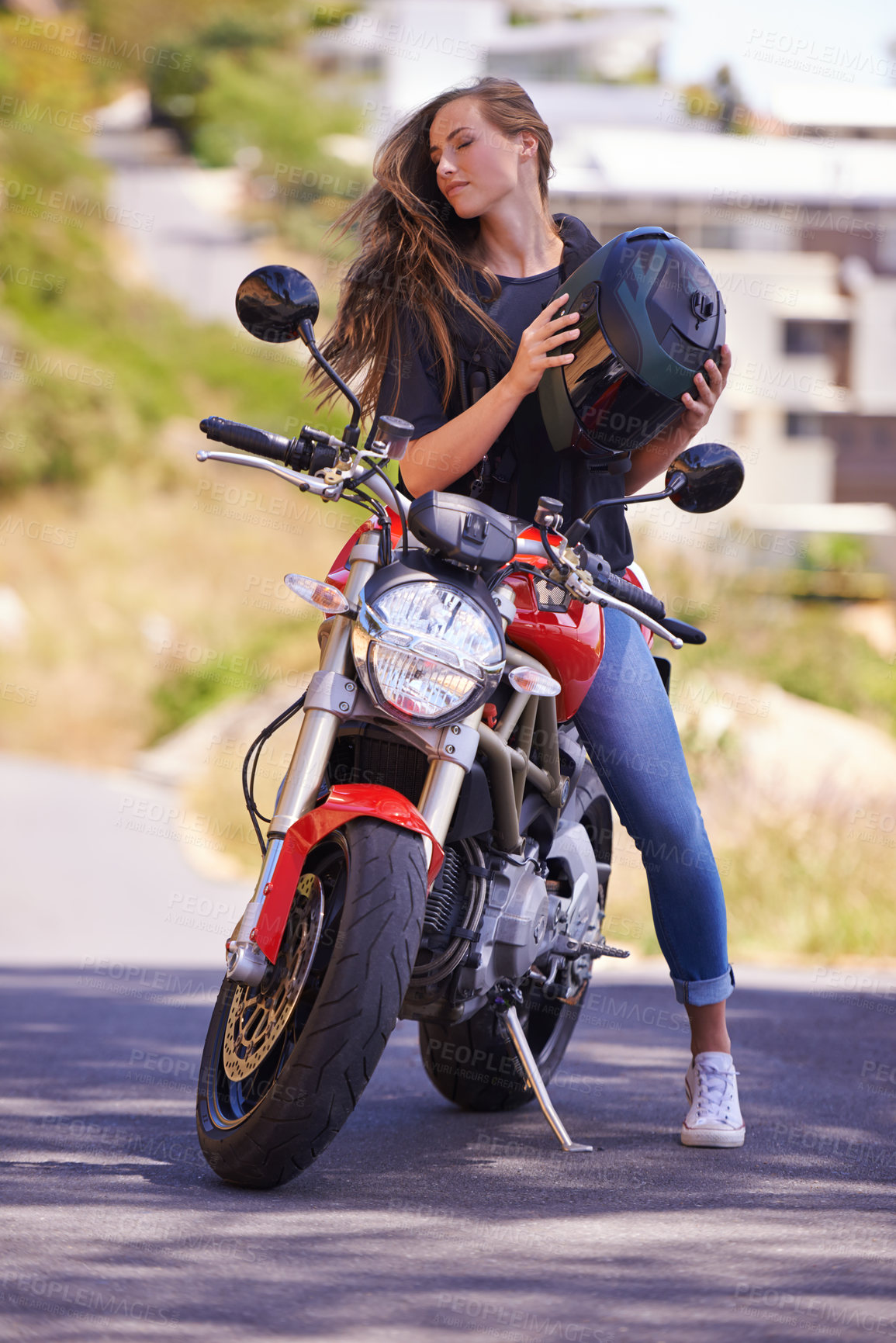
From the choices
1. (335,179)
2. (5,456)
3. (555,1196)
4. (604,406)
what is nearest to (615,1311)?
(555,1196)

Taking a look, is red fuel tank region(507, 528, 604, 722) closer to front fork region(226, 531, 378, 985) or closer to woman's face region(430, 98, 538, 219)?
front fork region(226, 531, 378, 985)

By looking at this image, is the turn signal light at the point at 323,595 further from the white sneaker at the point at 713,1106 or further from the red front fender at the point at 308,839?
the white sneaker at the point at 713,1106

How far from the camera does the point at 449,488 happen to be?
3830mm

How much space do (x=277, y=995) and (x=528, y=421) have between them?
141 cm

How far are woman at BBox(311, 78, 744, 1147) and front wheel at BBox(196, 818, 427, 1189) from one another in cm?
91

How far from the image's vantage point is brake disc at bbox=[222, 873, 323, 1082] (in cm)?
318

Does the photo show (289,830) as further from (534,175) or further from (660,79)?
(660,79)

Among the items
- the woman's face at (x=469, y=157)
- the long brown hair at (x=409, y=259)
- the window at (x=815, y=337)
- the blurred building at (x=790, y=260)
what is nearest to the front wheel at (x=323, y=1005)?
the long brown hair at (x=409, y=259)

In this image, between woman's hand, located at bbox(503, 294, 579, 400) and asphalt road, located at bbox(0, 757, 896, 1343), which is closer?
asphalt road, located at bbox(0, 757, 896, 1343)

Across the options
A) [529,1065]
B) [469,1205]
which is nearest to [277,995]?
[469,1205]

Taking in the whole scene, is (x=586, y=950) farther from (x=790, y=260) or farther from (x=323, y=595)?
(x=790, y=260)

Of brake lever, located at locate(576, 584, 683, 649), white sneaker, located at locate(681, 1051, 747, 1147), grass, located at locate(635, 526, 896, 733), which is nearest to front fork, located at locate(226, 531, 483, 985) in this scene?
brake lever, located at locate(576, 584, 683, 649)

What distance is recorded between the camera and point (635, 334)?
3414 millimetres

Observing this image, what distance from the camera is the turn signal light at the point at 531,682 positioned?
3395mm
